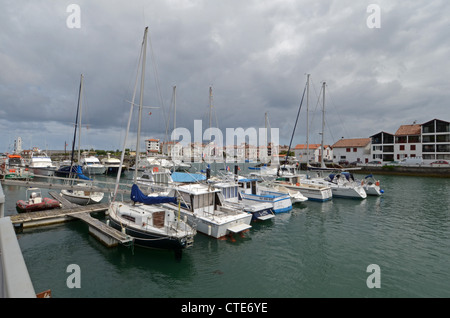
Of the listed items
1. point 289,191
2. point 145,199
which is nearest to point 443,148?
point 289,191

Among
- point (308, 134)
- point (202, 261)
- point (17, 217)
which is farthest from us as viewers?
point (308, 134)

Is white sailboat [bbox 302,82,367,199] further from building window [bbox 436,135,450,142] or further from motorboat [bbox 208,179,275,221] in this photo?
building window [bbox 436,135,450,142]

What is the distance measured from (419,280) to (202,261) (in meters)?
10.5

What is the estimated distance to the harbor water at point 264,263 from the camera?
9703 mm

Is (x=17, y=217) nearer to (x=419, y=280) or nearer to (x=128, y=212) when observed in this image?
(x=128, y=212)

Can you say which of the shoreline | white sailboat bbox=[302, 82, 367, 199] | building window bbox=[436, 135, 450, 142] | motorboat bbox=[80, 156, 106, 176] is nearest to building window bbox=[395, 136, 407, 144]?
building window bbox=[436, 135, 450, 142]

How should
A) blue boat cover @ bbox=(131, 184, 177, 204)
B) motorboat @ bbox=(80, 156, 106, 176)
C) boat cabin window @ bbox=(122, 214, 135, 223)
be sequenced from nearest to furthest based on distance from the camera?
boat cabin window @ bbox=(122, 214, 135, 223) < blue boat cover @ bbox=(131, 184, 177, 204) < motorboat @ bbox=(80, 156, 106, 176)

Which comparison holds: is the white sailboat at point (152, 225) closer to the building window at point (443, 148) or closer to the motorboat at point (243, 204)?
the motorboat at point (243, 204)

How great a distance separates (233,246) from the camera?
14094 millimetres

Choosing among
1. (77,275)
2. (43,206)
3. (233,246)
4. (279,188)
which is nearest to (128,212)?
(77,275)

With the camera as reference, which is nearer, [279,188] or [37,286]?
[37,286]

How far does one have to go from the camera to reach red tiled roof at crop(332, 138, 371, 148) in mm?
78375

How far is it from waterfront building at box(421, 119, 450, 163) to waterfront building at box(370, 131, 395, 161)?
7879mm

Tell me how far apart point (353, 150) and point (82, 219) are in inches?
3357
